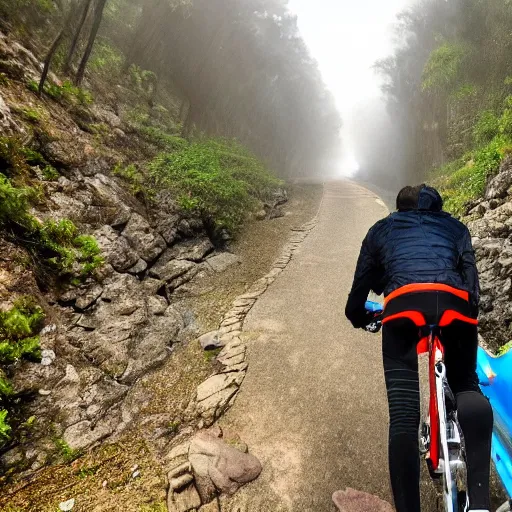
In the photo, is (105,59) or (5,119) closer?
(5,119)

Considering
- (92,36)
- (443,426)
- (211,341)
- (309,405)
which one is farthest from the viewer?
(92,36)

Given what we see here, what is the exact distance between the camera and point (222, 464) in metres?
3.08

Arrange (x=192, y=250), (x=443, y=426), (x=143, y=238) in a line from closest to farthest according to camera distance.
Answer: (x=443, y=426) → (x=143, y=238) → (x=192, y=250)

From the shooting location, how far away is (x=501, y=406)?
2102mm

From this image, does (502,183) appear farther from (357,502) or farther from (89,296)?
(89,296)

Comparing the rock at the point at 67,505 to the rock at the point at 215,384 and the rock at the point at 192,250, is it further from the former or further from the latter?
the rock at the point at 192,250

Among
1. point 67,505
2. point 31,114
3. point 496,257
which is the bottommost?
point 67,505

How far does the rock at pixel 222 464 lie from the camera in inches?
116

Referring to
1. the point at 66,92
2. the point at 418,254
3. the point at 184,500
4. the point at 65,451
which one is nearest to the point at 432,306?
the point at 418,254

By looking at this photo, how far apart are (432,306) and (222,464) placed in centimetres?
246

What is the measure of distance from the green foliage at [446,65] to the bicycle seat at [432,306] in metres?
20.5

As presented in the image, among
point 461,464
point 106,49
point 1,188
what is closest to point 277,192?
point 106,49

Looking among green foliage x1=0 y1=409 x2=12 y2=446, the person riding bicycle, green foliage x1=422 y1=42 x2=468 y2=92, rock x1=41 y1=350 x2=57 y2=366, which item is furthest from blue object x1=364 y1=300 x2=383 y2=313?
→ green foliage x1=422 y1=42 x2=468 y2=92

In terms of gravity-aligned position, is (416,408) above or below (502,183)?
below
